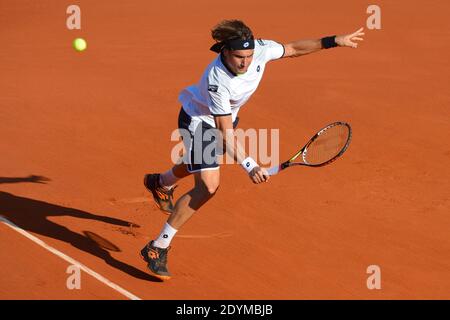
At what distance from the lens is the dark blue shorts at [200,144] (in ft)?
24.6

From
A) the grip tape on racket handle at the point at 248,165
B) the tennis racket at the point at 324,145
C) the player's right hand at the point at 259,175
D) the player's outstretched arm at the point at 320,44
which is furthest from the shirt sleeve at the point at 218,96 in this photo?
the player's outstretched arm at the point at 320,44

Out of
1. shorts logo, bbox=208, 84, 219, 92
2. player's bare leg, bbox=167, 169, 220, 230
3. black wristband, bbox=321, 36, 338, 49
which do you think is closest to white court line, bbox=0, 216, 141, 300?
player's bare leg, bbox=167, 169, 220, 230

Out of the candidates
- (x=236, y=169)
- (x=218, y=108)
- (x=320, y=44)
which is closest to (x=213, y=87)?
(x=218, y=108)

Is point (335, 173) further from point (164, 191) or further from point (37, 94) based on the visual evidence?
point (37, 94)

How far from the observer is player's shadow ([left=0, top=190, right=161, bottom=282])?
7.92m

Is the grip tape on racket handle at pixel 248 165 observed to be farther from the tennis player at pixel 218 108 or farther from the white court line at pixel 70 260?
the white court line at pixel 70 260

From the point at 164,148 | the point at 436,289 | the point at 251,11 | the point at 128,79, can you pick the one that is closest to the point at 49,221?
the point at 164,148

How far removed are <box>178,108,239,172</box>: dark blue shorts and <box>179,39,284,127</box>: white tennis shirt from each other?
0.22ft

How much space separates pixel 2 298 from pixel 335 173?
14.7 feet

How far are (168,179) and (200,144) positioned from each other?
1.24 m

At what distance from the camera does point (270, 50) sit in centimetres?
777

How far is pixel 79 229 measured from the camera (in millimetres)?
8492

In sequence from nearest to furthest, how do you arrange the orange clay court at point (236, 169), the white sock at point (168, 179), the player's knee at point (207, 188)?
the player's knee at point (207, 188) → the orange clay court at point (236, 169) → the white sock at point (168, 179)
